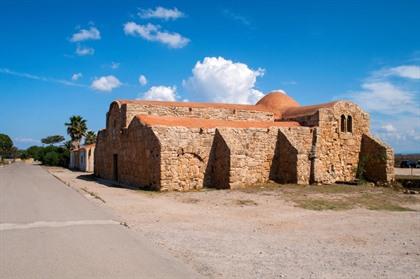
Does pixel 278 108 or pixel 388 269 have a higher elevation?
pixel 278 108

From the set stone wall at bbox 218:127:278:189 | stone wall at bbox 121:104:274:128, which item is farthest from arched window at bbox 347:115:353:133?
stone wall at bbox 218:127:278:189

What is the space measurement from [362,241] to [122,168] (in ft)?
52.0

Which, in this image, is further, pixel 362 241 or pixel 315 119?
pixel 315 119

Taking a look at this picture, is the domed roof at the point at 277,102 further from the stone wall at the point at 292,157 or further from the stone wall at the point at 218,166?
the stone wall at the point at 218,166

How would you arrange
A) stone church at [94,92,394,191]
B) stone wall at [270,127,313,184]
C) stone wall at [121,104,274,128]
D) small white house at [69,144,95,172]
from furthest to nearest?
small white house at [69,144,95,172]
stone wall at [121,104,274,128]
stone wall at [270,127,313,184]
stone church at [94,92,394,191]

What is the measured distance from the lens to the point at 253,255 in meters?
6.01

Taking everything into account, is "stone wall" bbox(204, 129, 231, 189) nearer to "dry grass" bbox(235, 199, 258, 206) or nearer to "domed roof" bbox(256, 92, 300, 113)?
"dry grass" bbox(235, 199, 258, 206)

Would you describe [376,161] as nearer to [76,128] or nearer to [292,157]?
[292,157]

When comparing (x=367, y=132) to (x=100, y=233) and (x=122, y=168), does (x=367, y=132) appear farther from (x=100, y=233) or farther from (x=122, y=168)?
(x=100, y=233)

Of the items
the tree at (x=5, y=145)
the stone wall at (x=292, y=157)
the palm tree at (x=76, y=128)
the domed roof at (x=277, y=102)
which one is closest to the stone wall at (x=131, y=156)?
the stone wall at (x=292, y=157)

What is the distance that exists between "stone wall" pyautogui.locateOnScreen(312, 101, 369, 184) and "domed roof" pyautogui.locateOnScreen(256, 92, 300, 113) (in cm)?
563

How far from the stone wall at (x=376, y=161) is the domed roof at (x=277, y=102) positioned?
6507 mm

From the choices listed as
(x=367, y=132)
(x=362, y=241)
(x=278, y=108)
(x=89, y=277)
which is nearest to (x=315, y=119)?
(x=367, y=132)

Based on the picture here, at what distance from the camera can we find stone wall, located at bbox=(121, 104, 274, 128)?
2062 centimetres
